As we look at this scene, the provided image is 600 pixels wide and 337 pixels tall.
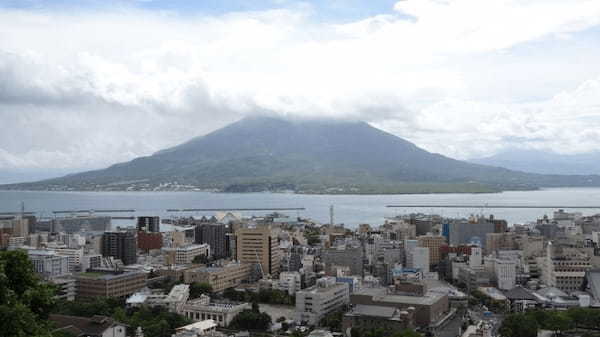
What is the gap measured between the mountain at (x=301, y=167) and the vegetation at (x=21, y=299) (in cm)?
5878

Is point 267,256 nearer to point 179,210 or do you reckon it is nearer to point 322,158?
point 179,210

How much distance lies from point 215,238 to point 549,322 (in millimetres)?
13788

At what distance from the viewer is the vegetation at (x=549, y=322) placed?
9548mm

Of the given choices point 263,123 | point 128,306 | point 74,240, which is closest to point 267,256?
point 128,306

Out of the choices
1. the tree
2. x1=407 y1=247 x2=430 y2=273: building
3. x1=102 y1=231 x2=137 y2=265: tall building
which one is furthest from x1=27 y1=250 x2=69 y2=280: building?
x1=407 y1=247 x2=430 y2=273: building

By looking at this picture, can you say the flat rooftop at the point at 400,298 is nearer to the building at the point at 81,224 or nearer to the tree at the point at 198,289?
the tree at the point at 198,289

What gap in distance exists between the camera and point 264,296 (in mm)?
13688

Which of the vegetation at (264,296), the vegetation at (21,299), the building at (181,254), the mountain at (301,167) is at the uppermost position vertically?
the mountain at (301,167)

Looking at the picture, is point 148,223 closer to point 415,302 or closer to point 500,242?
point 500,242

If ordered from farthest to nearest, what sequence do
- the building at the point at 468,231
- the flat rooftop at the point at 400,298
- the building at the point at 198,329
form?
1. the building at the point at 468,231
2. the flat rooftop at the point at 400,298
3. the building at the point at 198,329

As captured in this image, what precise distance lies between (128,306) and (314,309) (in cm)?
371

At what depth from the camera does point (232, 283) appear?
1565 cm

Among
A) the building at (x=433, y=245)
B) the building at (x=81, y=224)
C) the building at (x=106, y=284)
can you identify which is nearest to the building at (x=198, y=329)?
the building at (x=106, y=284)

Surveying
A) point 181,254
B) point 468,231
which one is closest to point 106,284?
point 181,254
